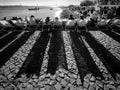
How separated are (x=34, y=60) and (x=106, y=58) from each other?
11.4ft

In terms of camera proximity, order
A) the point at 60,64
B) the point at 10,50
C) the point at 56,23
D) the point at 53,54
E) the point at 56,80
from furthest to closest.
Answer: the point at 56,23
the point at 10,50
the point at 53,54
the point at 60,64
the point at 56,80

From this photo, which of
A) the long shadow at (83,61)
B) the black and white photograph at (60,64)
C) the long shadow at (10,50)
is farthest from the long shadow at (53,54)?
the long shadow at (10,50)

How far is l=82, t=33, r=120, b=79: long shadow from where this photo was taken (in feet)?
12.2

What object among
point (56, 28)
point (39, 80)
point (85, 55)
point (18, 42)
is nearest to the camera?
point (39, 80)

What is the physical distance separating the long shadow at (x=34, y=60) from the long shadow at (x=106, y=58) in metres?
2.88

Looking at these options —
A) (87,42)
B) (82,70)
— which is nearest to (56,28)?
(87,42)

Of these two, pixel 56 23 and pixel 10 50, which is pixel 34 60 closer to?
pixel 10 50

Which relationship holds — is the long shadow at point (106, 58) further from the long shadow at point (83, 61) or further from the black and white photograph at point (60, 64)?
the long shadow at point (83, 61)

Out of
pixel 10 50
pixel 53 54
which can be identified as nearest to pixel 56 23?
pixel 53 54

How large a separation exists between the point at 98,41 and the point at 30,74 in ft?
15.9

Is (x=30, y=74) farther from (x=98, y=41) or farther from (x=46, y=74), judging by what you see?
(x=98, y=41)

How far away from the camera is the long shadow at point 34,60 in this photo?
367 centimetres

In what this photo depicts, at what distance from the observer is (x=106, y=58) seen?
445cm

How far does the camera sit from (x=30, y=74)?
3.52 metres
